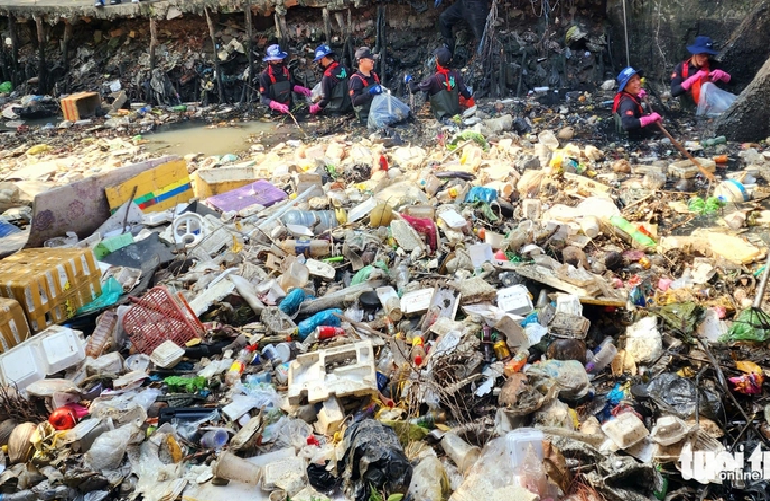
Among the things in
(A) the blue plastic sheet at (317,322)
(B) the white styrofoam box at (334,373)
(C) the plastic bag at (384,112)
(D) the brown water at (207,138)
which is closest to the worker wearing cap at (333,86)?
(D) the brown water at (207,138)

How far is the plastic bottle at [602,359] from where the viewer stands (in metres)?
4.06

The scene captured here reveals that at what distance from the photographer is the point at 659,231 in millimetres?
5895

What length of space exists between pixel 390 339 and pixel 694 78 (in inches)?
256

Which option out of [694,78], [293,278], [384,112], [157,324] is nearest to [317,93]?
[384,112]

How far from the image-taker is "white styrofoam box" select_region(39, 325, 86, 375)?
4086 millimetres

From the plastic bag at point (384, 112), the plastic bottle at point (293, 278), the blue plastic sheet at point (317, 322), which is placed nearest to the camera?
the blue plastic sheet at point (317, 322)

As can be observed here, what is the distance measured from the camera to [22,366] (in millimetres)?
3969

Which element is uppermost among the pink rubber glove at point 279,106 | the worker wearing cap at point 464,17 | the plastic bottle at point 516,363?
the worker wearing cap at point 464,17

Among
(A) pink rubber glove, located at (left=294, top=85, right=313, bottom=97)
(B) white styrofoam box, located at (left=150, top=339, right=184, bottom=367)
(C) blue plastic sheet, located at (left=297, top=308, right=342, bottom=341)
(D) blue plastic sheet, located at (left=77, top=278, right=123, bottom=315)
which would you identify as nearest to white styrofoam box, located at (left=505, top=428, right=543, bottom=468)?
(C) blue plastic sheet, located at (left=297, top=308, right=342, bottom=341)

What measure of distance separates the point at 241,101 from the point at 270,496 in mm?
10080

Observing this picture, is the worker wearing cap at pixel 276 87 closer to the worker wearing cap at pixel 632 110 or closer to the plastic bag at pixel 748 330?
the worker wearing cap at pixel 632 110

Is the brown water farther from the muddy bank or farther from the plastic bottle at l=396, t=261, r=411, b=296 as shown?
the plastic bottle at l=396, t=261, r=411, b=296

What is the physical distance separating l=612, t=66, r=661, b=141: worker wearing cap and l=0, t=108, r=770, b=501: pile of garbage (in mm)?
1239

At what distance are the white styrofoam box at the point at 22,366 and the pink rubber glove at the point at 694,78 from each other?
8.09 metres
